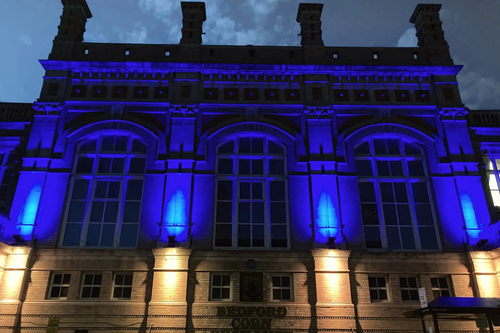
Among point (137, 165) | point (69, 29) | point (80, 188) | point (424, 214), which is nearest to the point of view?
point (424, 214)

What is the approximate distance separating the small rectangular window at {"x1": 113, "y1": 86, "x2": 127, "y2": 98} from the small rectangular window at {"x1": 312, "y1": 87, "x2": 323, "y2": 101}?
898cm

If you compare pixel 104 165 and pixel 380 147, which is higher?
pixel 380 147

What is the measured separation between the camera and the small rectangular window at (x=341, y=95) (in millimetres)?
20922

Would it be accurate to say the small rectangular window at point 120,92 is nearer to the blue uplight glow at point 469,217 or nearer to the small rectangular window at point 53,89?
the small rectangular window at point 53,89

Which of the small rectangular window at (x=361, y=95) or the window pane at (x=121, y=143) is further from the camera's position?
Answer: the small rectangular window at (x=361, y=95)

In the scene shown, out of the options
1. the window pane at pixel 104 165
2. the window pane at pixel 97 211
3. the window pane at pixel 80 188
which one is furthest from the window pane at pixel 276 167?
the window pane at pixel 80 188

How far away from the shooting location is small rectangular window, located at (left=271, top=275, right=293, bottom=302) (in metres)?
17.1

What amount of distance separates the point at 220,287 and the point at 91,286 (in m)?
5.04

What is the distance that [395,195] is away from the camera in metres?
19.2

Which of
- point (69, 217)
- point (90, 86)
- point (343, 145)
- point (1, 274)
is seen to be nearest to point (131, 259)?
point (69, 217)

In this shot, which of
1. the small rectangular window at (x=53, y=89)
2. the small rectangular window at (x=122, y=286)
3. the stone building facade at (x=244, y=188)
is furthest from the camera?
the small rectangular window at (x=53, y=89)

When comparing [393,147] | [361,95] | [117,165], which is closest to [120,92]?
[117,165]

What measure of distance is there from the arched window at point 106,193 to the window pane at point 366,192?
9645 mm

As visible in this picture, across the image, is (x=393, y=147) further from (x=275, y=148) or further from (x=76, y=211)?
(x=76, y=211)
